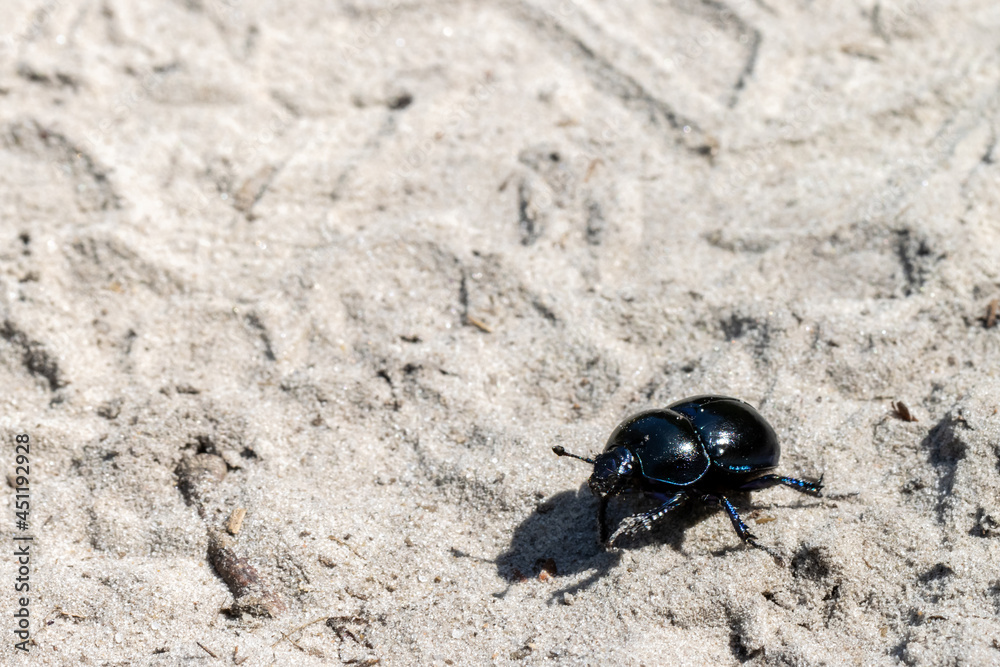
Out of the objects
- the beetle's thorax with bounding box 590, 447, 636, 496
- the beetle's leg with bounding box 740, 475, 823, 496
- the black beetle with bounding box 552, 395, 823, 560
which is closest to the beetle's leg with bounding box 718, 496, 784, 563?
the black beetle with bounding box 552, 395, 823, 560

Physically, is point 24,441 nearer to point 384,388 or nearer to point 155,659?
point 155,659

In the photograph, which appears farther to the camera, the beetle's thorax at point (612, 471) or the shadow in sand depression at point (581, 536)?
the shadow in sand depression at point (581, 536)

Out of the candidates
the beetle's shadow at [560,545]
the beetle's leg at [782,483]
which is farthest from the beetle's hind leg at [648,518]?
the beetle's leg at [782,483]

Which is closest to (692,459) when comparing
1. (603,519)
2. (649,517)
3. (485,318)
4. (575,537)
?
(649,517)

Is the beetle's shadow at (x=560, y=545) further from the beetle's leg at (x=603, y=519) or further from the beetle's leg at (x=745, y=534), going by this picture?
the beetle's leg at (x=745, y=534)

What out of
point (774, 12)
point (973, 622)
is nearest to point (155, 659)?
point (973, 622)

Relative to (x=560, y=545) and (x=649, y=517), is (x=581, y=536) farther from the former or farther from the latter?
(x=649, y=517)
